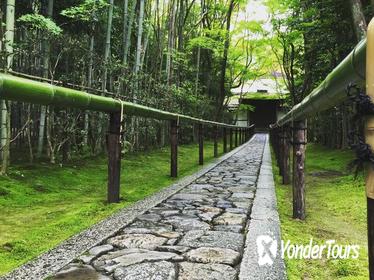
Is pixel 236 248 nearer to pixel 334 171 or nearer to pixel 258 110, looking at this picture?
pixel 334 171

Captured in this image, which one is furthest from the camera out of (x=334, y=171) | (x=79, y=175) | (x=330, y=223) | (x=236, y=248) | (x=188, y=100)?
(x=188, y=100)

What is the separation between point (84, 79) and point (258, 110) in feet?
89.5

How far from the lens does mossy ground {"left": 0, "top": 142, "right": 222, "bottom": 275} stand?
3406 millimetres

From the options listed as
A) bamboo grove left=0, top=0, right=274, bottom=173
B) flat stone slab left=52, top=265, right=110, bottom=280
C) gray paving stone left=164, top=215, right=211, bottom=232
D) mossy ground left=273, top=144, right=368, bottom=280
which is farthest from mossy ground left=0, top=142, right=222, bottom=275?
mossy ground left=273, top=144, right=368, bottom=280

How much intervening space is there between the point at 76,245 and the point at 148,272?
889 millimetres

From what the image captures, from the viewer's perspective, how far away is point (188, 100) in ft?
54.0

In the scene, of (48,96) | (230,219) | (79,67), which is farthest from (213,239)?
(79,67)

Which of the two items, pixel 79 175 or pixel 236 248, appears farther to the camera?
pixel 79 175

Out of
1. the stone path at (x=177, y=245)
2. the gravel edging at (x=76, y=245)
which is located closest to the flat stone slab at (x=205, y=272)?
the stone path at (x=177, y=245)

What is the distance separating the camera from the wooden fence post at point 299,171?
454 cm

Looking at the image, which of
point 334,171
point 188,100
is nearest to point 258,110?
point 188,100

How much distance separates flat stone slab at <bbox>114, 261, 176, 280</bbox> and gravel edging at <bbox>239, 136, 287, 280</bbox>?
0.49 m

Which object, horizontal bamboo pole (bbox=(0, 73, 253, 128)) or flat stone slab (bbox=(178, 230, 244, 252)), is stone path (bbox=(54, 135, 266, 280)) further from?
horizontal bamboo pole (bbox=(0, 73, 253, 128))

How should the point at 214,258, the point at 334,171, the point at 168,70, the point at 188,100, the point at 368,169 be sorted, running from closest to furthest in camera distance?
the point at 368,169
the point at 214,258
the point at 334,171
the point at 168,70
the point at 188,100
